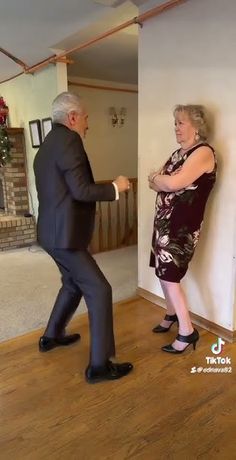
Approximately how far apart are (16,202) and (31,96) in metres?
1.35

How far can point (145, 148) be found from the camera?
2.75 m

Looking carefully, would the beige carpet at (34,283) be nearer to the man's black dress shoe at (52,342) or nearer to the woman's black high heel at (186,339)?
the man's black dress shoe at (52,342)

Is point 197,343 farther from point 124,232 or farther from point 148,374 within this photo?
point 124,232

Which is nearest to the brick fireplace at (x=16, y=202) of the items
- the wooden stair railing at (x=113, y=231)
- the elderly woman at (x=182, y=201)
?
the wooden stair railing at (x=113, y=231)

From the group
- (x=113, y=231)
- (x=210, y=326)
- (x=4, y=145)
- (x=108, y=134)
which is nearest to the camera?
(x=210, y=326)

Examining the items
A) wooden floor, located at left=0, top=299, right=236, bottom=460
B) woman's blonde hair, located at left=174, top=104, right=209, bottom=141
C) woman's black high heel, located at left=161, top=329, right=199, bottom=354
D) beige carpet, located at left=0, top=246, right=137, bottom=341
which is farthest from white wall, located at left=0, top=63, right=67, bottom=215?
woman's black high heel, located at left=161, top=329, right=199, bottom=354

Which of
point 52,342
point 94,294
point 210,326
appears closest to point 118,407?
point 94,294

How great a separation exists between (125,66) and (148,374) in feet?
12.4

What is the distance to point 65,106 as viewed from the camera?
1.84m

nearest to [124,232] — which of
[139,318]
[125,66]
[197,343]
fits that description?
[125,66]

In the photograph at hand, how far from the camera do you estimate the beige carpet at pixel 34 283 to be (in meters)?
2.65

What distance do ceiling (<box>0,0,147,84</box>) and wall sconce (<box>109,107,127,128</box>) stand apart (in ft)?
3.09

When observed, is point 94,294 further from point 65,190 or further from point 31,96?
point 31,96

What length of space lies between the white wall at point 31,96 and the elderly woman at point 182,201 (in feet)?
7.38
